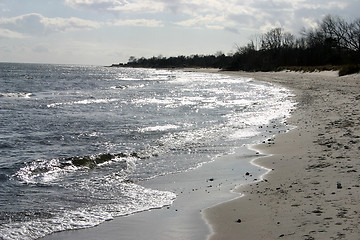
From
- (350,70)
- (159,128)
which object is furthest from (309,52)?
(159,128)

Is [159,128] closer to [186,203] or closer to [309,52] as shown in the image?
[186,203]

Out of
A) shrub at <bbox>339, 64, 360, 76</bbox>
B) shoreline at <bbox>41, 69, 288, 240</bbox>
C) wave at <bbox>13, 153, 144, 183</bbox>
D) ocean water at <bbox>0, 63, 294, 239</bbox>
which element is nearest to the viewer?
shoreline at <bbox>41, 69, 288, 240</bbox>

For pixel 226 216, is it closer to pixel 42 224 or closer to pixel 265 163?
pixel 42 224

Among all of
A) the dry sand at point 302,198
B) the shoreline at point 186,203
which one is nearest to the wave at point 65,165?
the shoreline at point 186,203

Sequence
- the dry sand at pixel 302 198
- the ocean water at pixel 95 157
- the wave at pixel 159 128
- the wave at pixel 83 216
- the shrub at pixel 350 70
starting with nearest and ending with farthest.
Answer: the dry sand at pixel 302 198 → the wave at pixel 83 216 → the ocean water at pixel 95 157 → the wave at pixel 159 128 → the shrub at pixel 350 70

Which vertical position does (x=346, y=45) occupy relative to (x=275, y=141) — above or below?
above

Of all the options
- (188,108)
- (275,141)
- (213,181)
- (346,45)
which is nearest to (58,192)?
(213,181)

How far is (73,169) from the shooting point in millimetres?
10141

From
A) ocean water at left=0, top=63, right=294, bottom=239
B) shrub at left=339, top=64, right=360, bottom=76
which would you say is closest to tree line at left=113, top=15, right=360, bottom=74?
shrub at left=339, top=64, right=360, bottom=76

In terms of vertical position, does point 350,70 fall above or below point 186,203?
above

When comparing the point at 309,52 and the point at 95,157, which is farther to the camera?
the point at 309,52

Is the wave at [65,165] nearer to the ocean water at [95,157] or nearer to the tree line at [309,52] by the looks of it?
the ocean water at [95,157]

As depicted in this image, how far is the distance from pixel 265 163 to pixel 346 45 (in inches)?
2804

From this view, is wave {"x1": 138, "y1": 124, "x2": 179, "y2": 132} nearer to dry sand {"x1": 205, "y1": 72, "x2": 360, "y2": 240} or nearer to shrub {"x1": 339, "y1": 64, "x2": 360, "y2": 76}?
dry sand {"x1": 205, "y1": 72, "x2": 360, "y2": 240}
